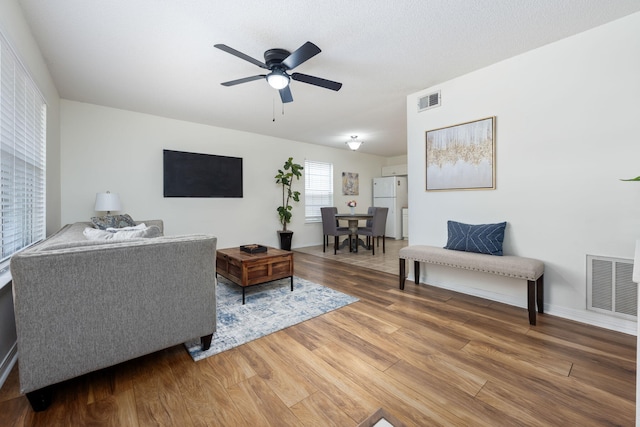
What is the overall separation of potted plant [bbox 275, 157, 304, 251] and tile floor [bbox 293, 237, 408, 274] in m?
0.46

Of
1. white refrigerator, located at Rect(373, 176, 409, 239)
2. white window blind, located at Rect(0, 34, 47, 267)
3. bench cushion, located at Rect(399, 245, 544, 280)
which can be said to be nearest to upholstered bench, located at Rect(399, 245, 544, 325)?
bench cushion, located at Rect(399, 245, 544, 280)

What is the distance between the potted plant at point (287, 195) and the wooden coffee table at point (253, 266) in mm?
2492

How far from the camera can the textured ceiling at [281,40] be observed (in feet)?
6.40

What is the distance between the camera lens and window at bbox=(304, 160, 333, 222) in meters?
6.46

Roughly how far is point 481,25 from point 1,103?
355 centimetres

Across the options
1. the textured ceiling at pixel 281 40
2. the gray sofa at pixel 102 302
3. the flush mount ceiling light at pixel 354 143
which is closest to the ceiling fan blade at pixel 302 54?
the textured ceiling at pixel 281 40

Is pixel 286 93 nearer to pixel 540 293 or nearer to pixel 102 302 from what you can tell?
pixel 102 302

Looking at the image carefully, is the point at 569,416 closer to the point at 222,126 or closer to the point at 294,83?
the point at 294,83

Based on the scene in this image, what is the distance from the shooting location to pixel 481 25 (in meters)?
2.15

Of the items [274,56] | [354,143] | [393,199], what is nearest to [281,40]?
[274,56]

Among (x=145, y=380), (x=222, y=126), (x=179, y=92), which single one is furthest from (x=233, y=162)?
(x=145, y=380)

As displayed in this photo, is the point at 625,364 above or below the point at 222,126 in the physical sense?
below

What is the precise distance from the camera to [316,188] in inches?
262

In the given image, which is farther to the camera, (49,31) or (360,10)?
(49,31)
